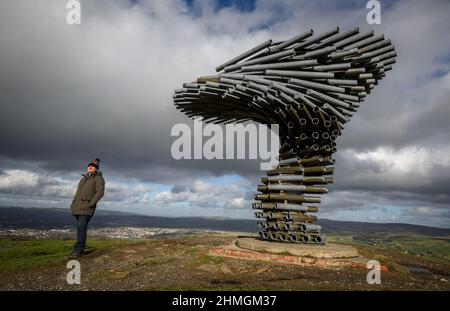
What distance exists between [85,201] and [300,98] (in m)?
6.03

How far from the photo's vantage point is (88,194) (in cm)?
833

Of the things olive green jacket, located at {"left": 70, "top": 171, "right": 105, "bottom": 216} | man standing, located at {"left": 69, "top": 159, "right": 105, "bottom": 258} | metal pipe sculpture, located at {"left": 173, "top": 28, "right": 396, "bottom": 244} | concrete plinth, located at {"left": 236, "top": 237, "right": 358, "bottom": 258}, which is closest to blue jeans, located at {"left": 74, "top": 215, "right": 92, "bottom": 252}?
man standing, located at {"left": 69, "top": 159, "right": 105, "bottom": 258}

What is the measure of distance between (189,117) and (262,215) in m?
5.01

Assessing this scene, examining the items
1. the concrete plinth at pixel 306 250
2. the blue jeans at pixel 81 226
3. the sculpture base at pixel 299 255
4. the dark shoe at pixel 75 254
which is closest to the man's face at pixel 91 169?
the blue jeans at pixel 81 226

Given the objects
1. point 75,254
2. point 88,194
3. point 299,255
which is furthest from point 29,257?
point 299,255

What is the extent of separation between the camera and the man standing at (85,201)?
820cm

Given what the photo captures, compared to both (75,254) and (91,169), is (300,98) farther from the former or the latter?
(75,254)

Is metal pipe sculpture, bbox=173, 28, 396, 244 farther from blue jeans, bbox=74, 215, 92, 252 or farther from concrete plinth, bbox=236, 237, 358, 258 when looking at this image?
blue jeans, bbox=74, 215, 92, 252

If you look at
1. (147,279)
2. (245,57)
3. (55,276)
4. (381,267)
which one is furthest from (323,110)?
(55,276)

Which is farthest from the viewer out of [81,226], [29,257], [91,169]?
[29,257]

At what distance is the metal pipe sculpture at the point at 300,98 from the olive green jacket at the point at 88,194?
13.6 feet

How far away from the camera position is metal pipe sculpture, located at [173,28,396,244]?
9.38 m
